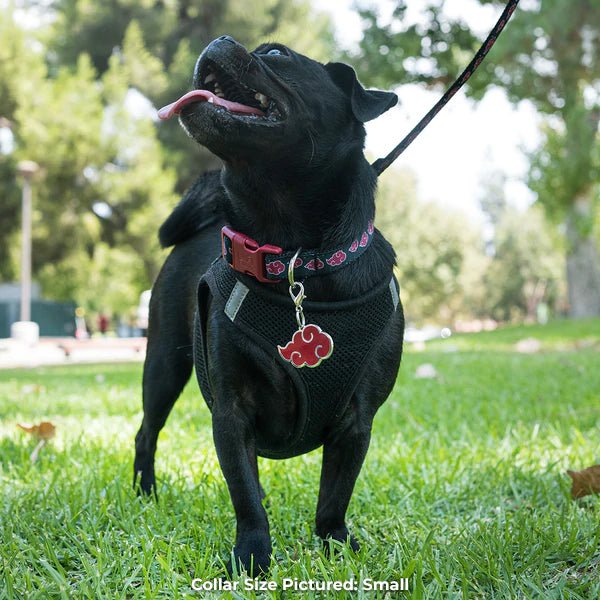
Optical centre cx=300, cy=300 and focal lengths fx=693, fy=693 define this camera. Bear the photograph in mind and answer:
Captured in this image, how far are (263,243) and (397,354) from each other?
56cm

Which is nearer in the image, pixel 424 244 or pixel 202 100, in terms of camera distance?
pixel 202 100

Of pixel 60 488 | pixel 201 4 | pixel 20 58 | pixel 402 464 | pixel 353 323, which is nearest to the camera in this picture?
pixel 353 323

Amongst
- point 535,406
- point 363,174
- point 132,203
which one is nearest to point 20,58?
point 132,203

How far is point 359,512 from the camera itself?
2.65 metres

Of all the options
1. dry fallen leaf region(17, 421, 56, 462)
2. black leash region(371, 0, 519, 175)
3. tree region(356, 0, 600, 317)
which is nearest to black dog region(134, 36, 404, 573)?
black leash region(371, 0, 519, 175)

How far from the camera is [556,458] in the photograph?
339 cm

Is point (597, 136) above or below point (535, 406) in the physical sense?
above

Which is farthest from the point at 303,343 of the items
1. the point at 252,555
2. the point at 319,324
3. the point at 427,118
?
the point at 427,118

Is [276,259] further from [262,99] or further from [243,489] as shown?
[243,489]

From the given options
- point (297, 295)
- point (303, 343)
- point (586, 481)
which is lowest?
point (586, 481)

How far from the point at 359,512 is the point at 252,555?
2.73 ft

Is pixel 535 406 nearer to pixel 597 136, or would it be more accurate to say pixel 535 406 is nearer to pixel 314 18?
pixel 597 136

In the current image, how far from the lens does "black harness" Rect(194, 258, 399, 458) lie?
1.99m

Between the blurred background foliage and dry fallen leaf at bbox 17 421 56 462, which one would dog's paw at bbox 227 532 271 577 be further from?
the blurred background foliage
